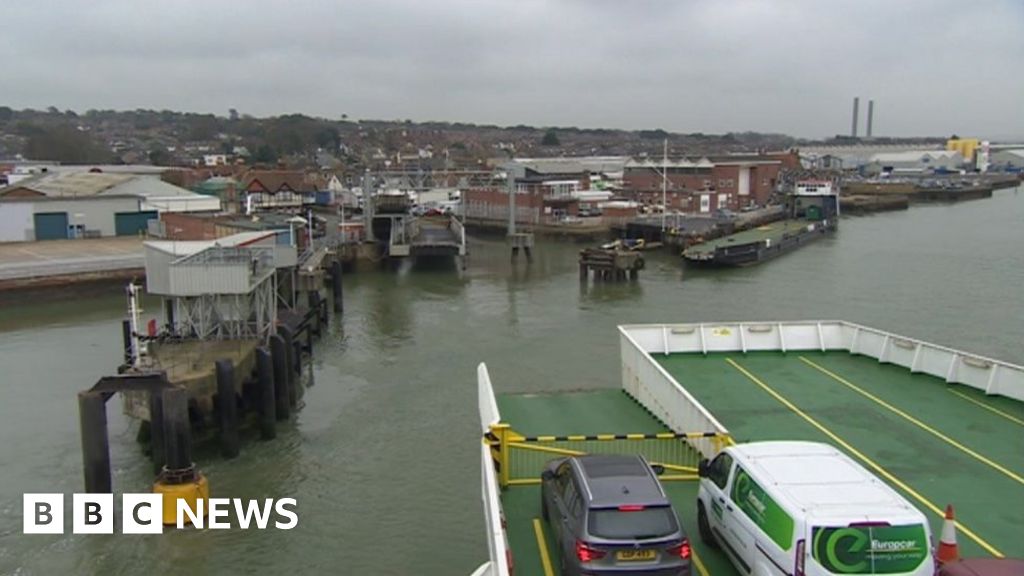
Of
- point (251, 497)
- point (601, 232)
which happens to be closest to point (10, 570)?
point (251, 497)

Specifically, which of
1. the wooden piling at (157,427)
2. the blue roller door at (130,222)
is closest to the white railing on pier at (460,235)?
the blue roller door at (130,222)

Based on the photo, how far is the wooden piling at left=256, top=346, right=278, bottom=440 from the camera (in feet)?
48.2

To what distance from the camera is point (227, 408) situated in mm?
13547

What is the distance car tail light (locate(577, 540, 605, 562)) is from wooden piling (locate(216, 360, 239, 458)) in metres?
9.63

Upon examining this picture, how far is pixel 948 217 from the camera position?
6875 centimetres

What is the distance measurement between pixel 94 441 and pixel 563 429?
6661 mm

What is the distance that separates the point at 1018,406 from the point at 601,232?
42.4 m

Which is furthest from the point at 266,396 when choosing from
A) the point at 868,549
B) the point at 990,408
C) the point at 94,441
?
the point at 868,549

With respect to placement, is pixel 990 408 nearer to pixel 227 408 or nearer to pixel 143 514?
pixel 143 514

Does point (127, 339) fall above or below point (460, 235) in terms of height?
below

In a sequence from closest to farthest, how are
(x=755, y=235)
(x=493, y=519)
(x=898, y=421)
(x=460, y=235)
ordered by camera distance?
(x=493, y=519) < (x=898, y=421) < (x=460, y=235) < (x=755, y=235)

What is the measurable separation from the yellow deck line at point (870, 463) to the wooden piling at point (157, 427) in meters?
8.03

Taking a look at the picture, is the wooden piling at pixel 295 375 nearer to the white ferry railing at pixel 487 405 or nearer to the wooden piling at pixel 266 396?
the wooden piling at pixel 266 396

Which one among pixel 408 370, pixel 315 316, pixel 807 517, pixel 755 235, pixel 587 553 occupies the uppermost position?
pixel 807 517
